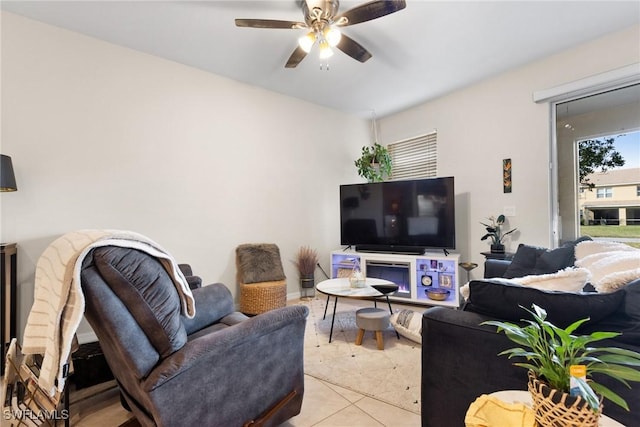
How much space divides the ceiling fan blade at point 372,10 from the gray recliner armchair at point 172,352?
6.30 feet

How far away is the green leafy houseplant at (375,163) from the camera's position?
168 inches

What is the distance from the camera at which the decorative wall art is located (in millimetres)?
3381

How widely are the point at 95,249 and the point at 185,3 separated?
209 cm

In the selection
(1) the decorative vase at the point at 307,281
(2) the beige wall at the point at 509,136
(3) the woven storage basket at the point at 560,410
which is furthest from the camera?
(1) the decorative vase at the point at 307,281

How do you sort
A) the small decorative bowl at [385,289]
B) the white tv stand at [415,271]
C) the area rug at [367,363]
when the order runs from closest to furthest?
1. the area rug at [367,363]
2. the small decorative bowl at [385,289]
3. the white tv stand at [415,271]

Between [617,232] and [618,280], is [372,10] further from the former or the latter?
[617,232]

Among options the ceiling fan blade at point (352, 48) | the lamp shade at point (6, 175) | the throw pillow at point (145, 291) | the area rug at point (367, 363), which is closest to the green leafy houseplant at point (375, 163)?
the ceiling fan blade at point (352, 48)

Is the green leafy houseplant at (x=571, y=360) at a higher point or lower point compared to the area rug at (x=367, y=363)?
higher

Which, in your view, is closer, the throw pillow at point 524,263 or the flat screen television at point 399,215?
the throw pillow at point 524,263

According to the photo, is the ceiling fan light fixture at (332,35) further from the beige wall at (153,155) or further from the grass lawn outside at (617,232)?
the grass lawn outside at (617,232)

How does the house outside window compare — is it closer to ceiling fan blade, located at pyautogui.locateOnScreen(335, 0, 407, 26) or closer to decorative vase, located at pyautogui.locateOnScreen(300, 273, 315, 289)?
ceiling fan blade, located at pyautogui.locateOnScreen(335, 0, 407, 26)

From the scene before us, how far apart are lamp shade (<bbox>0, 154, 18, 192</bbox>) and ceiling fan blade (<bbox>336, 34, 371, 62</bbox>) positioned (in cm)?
258

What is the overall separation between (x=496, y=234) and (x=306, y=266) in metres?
2.32

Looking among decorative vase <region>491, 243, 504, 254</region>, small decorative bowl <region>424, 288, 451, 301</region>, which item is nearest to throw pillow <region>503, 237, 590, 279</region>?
decorative vase <region>491, 243, 504, 254</region>
